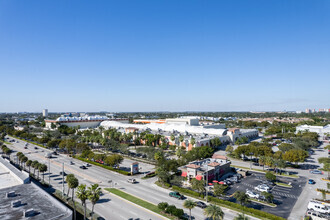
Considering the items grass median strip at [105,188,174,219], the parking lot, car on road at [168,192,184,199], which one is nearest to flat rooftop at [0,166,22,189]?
grass median strip at [105,188,174,219]

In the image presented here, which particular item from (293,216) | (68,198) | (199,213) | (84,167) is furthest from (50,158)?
(293,216)

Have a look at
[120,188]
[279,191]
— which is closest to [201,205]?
[120,188]

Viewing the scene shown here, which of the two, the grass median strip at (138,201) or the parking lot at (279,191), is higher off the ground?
the grass median strip at (138,201)

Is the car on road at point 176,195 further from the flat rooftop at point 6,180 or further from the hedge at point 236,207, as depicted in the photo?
the flat rooftop at point 6,180

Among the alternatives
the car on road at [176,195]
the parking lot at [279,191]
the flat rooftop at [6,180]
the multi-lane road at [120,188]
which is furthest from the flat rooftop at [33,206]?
the parking lot at [279,191]

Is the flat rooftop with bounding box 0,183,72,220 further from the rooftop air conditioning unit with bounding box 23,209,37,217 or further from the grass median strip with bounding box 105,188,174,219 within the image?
the grass median strip with bounding box 105,188,174,219

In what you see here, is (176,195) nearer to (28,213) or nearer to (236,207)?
(236,207)

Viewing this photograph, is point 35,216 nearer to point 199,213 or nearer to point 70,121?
point 199,213

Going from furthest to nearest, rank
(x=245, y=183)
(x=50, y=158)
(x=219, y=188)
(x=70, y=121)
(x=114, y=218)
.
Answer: (x=70, y=121), (x=50, y=158), (x=245, y=183), (x=219, y=188), (x=114, y=218)
